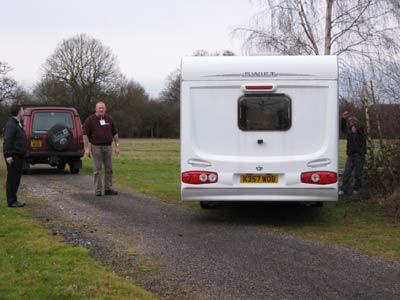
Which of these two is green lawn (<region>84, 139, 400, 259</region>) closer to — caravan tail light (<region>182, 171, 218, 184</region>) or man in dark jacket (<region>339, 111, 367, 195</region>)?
man in dark jacket (<region>339, 111, 367, 195</region>)

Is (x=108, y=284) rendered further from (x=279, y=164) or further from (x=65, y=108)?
(x=65, y=108)

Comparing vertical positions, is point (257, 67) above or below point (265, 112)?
above

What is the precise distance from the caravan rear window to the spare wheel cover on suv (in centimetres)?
902

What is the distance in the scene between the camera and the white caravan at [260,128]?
26.0 feet

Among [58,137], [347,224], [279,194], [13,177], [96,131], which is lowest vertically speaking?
[347,224]

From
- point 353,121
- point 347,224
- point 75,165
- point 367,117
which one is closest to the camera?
point 347,224

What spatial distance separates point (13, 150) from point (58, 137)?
20.8ft

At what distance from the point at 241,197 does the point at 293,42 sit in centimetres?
683

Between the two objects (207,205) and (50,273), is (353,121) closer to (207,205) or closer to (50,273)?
(207,205)

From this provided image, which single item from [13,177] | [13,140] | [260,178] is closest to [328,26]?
[260,178]

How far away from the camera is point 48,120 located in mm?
16531

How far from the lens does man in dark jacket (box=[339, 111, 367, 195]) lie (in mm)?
10969

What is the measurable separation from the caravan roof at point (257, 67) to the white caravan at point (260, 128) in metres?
0.01

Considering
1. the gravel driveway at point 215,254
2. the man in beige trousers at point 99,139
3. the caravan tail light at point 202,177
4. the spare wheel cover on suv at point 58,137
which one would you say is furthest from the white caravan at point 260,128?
the spare wheel cover on suv at point 58,137
